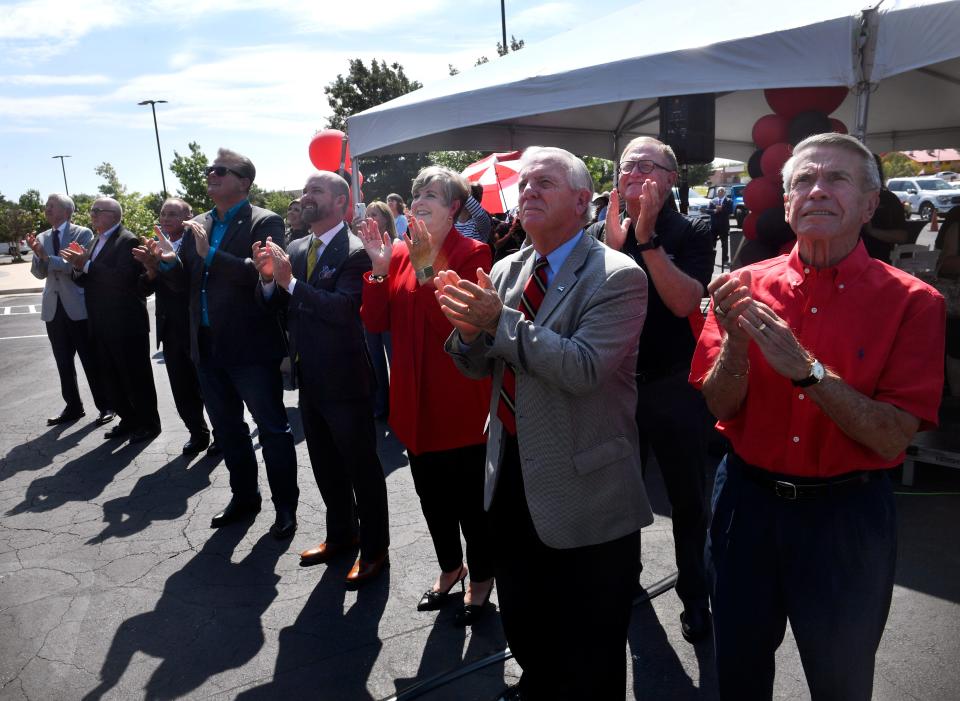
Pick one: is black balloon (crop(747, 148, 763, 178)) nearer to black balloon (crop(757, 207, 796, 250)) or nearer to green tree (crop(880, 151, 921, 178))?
black balloon (crop(757, 207, 796, 250))

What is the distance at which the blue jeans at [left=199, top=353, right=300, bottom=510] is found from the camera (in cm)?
396

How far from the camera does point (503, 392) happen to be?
2.25m

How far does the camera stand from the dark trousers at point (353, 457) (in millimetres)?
3457

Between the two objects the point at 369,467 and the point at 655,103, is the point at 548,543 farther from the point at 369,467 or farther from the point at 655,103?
the point at 655,103

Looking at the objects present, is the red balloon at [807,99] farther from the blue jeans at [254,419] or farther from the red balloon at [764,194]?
the blue jeans at [254,419]

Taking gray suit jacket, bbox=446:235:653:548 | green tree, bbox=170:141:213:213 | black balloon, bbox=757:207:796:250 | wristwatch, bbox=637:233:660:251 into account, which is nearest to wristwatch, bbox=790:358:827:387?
gray suit jacket, bbox=446:235:653:548

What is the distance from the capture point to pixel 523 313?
2158mm

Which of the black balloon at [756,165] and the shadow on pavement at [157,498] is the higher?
the black balloon at [756,165]

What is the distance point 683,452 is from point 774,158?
3510 millimetres

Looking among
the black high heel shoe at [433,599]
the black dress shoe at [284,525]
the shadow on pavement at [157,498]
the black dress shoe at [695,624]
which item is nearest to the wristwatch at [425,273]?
the black high heel shoe at [433,599]

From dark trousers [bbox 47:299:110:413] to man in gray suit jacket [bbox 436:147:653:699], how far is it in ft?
18.3

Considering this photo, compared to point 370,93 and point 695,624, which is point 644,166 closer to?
point 695,624

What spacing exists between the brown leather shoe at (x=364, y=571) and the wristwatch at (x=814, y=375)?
2559 mm

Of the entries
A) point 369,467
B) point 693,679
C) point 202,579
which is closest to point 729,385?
point 693,679
